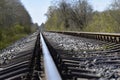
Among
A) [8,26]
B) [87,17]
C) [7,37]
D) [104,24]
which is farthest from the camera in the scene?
[87,17]

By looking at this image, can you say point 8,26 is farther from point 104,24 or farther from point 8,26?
point 104,24

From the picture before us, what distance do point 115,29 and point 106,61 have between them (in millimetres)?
38868

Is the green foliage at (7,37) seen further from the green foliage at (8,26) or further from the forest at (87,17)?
the forest at (87,17)

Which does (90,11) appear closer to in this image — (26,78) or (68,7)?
(68,7)

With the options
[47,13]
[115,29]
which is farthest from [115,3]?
[47,13]

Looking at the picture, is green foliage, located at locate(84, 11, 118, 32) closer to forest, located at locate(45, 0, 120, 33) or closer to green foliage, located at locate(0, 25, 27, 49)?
forest, located at locate(45, 0, 120, 33)

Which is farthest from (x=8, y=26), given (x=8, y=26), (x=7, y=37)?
(x=7, y=37)

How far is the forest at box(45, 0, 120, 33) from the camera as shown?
48.0m

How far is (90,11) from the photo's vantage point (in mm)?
71562

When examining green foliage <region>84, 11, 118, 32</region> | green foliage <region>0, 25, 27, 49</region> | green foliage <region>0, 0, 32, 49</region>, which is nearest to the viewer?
green foliage <region>0, 25, 27, 49</region>

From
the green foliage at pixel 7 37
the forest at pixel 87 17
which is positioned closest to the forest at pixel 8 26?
the green foliage at pixel 7 37

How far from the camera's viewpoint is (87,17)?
220 feet

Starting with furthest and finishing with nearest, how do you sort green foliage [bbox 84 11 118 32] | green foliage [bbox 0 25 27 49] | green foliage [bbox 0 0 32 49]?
1. green foliage [bbox 84 11 118 32]
2. green foliage [bbox 0 0 32 49]
3. green foliage [bbox 0 25 27 49]

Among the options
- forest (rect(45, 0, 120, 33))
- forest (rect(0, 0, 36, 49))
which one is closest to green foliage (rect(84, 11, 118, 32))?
forest (rect(45, 0, 120, 33))
